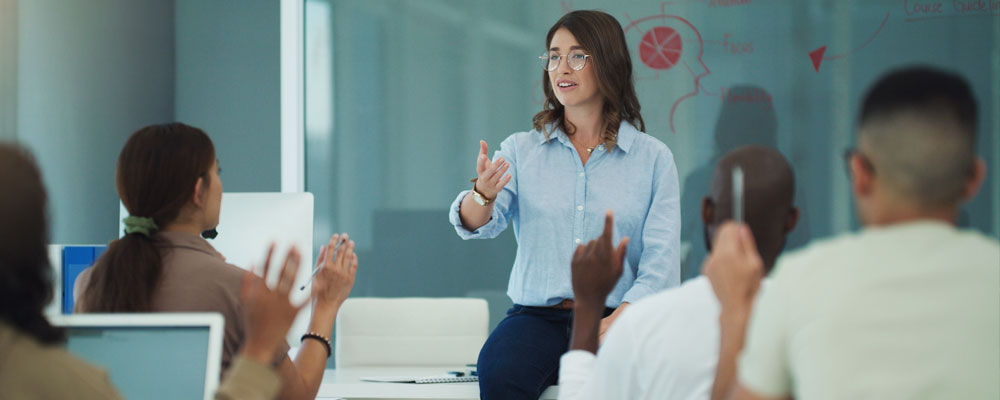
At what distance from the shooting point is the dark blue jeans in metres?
2.65

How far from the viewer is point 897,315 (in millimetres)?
976

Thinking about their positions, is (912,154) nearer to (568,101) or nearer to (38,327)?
(38,327)

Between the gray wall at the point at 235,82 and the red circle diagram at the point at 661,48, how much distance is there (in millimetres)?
1643

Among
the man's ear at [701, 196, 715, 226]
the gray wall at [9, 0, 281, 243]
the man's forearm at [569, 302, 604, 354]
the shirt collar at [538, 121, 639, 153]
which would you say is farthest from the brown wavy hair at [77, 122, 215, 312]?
the gray wall at [9, 0, 281, 243]

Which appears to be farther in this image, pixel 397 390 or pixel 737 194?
pixel 397 390

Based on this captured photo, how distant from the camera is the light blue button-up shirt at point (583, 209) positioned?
2.89 meters

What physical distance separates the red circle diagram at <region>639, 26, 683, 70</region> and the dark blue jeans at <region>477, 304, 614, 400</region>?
1412 millimetres

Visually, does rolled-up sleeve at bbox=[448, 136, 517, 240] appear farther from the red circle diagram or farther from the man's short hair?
the man's short hair

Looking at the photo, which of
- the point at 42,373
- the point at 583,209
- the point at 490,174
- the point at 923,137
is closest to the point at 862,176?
the point at 923,137

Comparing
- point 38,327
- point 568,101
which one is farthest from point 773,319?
point 568,101

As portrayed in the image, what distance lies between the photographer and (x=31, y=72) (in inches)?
143

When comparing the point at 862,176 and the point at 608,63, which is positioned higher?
the point at 608,63

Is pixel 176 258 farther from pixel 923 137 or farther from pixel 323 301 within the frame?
pixel 923 137

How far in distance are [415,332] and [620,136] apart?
1.04 meters
